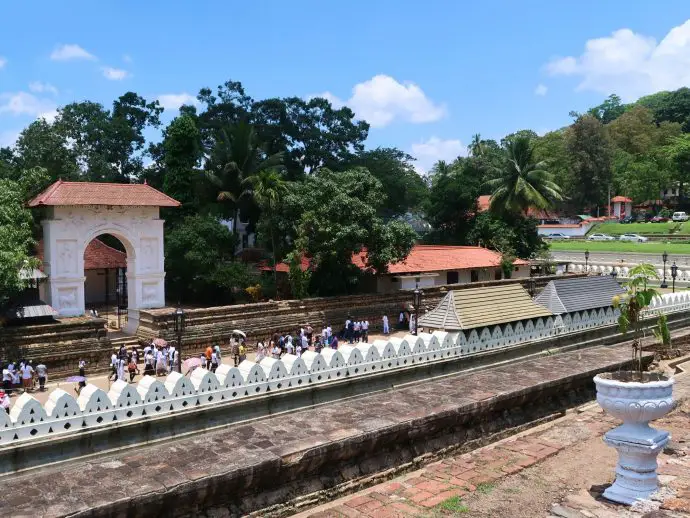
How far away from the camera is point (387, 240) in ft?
76.5

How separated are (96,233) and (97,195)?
4.27 ft

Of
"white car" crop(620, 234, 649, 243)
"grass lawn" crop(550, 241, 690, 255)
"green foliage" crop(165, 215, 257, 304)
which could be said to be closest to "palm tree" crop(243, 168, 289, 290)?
"green foliage" crop(165, 215, 257, 304)

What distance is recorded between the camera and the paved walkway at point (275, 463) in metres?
5.22

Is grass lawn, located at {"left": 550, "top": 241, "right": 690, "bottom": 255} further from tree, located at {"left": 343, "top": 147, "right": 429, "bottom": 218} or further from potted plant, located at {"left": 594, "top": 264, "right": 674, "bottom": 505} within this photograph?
potted plant, located at {"left": 594, "top": 264, "right": 674, "bottom": 505}

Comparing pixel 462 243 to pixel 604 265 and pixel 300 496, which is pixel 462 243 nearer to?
pixel 604 265

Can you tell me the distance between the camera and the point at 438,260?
28.8 m

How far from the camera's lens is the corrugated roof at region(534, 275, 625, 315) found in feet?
51.8

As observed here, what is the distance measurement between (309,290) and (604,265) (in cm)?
2243

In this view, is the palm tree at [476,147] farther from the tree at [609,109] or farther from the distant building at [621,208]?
the tree at [609,109]

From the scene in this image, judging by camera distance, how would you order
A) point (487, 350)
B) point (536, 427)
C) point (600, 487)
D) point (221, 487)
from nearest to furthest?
point (221, 487), point (600, 487), point (536, 427), point (487, 350)

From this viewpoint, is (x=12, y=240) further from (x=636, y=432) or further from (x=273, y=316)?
(x=636, y=432)

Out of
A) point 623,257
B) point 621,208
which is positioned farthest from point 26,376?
Answer: point 621,208

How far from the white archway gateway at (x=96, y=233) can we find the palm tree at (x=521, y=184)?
2054 cm

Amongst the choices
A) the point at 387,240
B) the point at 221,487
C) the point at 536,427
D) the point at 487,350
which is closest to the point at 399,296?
the point at 387,240
